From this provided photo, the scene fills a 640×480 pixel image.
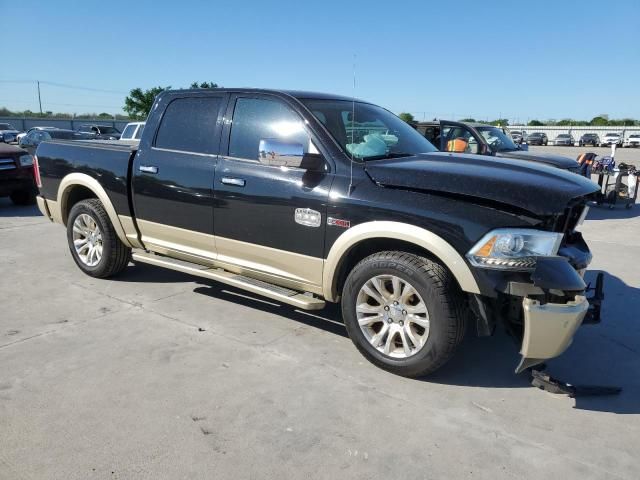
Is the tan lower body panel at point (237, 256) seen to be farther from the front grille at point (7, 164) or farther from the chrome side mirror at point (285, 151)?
the front grille at point (7, 164)

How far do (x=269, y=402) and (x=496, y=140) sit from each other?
915 cm

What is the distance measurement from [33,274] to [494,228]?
4939 millimetres

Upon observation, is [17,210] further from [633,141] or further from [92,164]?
[633,141]

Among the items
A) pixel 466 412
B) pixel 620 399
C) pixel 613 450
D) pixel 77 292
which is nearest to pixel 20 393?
pixel 77 292

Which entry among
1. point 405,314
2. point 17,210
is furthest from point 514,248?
point 17,210

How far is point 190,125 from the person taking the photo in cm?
441

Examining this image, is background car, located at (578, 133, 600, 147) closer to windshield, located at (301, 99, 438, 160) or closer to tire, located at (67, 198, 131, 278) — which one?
windshield, located at (301, 99, 438, 160)

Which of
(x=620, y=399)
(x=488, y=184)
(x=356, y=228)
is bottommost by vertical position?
(x=620, y=399)

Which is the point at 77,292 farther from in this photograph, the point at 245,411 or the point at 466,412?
the point at 466,412

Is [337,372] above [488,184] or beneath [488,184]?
beneath

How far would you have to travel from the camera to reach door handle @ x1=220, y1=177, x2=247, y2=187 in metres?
3.88

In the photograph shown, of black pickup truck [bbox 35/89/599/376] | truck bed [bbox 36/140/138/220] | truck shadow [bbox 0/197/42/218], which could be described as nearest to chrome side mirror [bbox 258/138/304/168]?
black pickup truck [bbox 35/89/599/376]

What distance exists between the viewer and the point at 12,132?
35.5 metres

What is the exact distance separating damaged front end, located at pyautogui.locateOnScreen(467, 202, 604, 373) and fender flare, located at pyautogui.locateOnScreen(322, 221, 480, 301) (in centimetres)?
9
